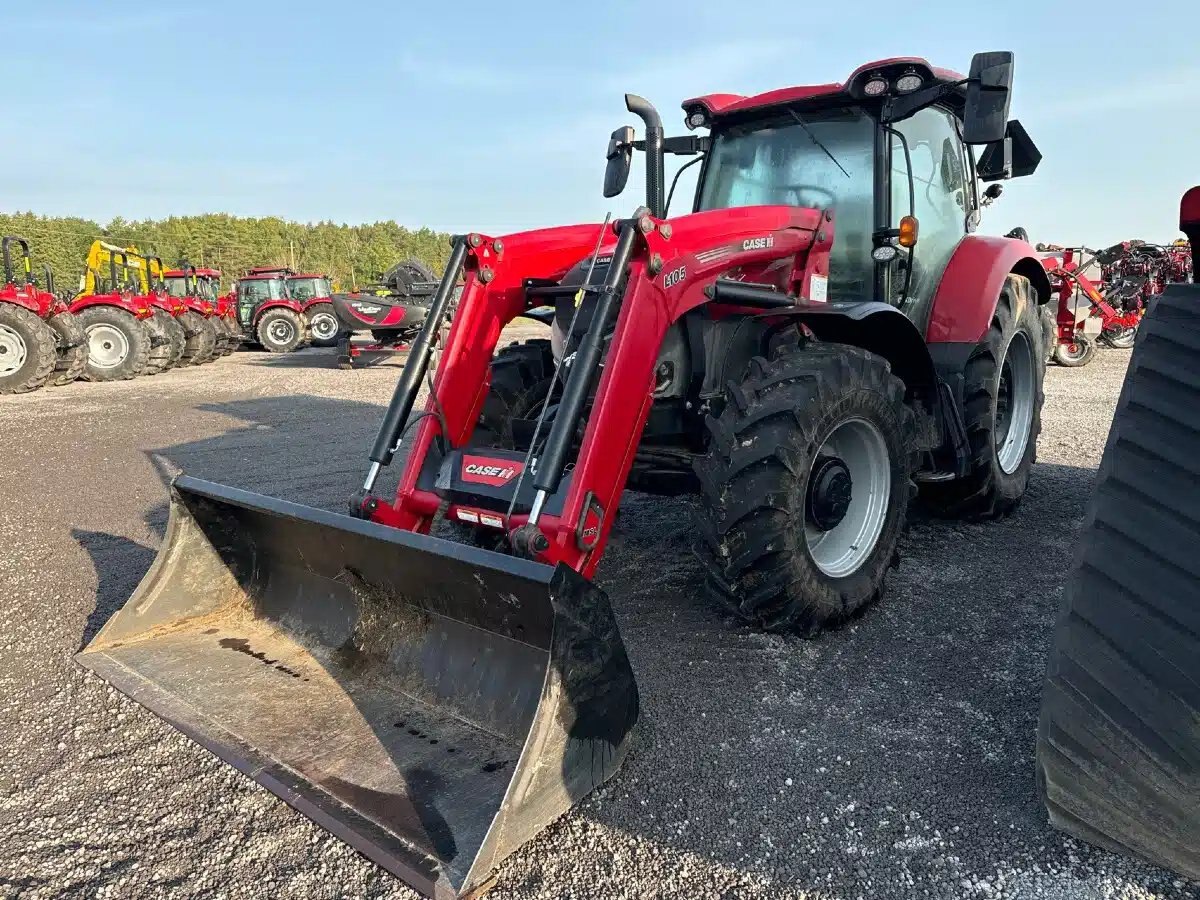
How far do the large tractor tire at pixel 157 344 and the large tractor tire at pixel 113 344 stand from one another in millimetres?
339

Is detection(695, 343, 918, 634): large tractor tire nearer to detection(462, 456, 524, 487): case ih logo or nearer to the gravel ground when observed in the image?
the gravel ground

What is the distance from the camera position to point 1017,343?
5.27 metres

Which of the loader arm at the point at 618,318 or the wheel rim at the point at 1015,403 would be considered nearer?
the loader arm at the point at 618,318

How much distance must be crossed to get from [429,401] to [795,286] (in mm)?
1761

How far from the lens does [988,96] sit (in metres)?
3.23

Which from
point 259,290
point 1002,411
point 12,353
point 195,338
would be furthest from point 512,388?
point 259,290

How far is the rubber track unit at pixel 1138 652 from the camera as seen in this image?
1.63m

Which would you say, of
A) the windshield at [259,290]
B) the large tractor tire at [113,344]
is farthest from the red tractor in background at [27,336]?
the windshield at [259,290]

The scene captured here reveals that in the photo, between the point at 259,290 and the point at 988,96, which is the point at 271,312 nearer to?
the point at 259,290

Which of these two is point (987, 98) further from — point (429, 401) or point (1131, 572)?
point (429, 401)

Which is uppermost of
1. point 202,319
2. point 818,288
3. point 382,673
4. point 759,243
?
point 759,243

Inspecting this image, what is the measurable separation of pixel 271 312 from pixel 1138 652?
21690 millimetres

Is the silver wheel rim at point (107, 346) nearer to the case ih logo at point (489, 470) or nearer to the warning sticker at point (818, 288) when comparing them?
the case ih logo at point (489, 470)

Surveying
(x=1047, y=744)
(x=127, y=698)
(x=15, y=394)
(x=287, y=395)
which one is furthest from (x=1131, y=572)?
(x=15, y=394)
